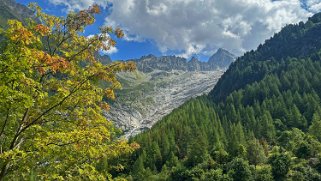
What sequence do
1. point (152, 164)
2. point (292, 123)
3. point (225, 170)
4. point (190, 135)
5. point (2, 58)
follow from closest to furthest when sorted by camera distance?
point (2, 58)
point (225, 170)
point (152, 164)
point (190, 135)
point (292, 123)

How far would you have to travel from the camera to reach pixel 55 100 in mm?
17016

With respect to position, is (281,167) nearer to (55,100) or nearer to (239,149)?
(239,149)

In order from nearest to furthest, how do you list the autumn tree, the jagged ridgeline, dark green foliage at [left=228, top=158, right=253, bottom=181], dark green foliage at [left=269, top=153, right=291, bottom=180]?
1. the autumn tree
2. dark green foliage at [left=269, top=153, right=291, bottom=180]
3. dark green foliage at [left=228, top=158, right=253, bottom=181]
4. the jagged ridgeline

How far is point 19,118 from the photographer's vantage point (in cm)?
1697

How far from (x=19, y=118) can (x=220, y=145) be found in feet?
399

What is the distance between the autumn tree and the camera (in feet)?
46.8

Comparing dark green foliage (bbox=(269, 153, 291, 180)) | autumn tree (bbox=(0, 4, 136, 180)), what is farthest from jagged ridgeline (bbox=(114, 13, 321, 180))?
autumn tree (bbox=(0, 4, 136, 180))

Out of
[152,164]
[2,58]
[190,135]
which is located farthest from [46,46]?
[190,135]

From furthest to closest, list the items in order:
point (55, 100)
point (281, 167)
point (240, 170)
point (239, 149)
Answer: point (239, 149) < point (240, 170) < point (281, 167) < point (55, 100)

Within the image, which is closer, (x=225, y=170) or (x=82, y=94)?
(x=82, y=94)

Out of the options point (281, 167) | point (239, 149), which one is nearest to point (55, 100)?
point (281, 167)

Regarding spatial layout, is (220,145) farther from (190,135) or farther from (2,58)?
(2,58)

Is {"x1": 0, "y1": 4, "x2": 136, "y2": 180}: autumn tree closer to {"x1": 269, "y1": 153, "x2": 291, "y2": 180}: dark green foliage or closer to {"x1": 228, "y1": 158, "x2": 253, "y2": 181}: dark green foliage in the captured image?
{"x1": 228, "y1": 158, "x2": 253, "y2": 181}: dark green foliage

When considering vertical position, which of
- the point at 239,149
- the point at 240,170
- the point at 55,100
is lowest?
the point at 240,170
